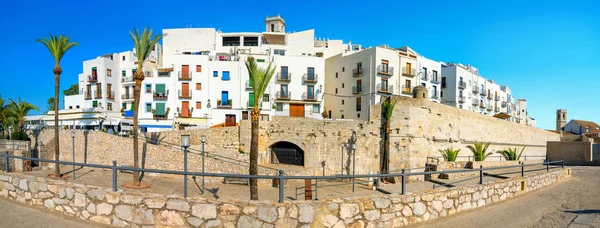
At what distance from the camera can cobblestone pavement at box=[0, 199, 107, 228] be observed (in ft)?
16.1

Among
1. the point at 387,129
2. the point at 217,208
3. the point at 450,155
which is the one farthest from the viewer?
the point at 387,129

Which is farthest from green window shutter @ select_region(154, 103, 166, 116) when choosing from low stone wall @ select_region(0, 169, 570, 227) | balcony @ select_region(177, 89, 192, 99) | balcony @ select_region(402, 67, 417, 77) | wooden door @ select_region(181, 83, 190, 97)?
balcony @ select_region(402, 67, 417, 77)

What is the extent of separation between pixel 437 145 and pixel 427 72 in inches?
662

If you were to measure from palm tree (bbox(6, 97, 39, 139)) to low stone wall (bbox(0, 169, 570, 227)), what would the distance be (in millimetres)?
33051

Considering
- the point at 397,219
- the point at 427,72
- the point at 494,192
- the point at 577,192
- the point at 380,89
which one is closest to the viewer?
the point at 397,219

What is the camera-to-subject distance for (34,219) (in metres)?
5.12

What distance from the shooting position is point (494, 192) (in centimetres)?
742

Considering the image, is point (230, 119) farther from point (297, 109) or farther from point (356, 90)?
point (356, 90)

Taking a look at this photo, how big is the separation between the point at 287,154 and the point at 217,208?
64.6ft

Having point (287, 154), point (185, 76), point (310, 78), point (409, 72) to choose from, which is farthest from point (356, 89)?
point (185, 76)

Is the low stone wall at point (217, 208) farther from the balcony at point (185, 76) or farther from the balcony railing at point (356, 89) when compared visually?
the balcony at point (185, 76)

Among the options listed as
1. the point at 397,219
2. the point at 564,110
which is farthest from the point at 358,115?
the point at 564,110

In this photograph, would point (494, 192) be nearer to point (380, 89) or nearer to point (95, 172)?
point (95, 172)

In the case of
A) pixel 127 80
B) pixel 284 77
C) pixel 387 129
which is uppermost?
pixel 284 77
